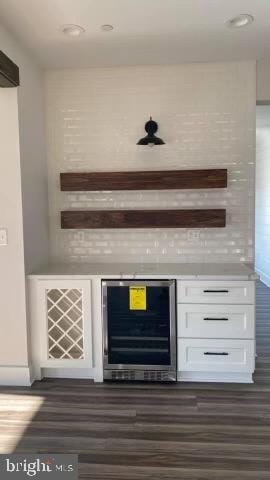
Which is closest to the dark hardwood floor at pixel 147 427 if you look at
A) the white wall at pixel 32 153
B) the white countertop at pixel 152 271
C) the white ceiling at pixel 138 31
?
the white countertop at pixel 152 271

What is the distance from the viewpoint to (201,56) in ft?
10.2

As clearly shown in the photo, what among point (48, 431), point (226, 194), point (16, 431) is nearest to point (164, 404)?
point (48, 431)

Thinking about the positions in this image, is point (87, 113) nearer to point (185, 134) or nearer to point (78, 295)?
point (185, 134)

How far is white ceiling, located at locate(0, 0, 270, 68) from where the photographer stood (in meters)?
2.30

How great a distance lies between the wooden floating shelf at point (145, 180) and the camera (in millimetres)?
3186

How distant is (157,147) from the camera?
3338mm

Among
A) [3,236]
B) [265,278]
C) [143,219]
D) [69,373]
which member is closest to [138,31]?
[143,219]

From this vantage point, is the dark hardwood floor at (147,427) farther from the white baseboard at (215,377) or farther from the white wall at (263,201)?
the white wall at (263,201)

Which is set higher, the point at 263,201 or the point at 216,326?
the point at 263,201

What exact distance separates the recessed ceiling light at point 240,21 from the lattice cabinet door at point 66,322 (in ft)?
6.88

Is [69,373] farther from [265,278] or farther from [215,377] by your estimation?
[265,278]

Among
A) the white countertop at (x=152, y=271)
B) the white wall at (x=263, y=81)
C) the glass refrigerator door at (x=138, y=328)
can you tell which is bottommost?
the glass refrigerator door at (x=138, y=328)

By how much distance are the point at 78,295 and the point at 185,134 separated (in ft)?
5.53

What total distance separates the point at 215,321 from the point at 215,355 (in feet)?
0.87
